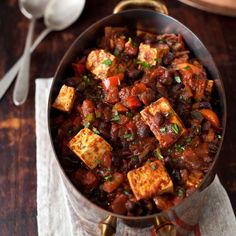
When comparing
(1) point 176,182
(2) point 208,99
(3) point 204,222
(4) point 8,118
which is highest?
(2) point 208,99

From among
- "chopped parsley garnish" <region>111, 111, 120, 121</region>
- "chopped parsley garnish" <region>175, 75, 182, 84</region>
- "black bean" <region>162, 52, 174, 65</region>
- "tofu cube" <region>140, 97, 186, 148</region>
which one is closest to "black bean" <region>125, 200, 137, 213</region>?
"tofu cube" <region>140, 97, 186, 148</region>

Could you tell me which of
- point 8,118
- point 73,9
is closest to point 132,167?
point 8,118

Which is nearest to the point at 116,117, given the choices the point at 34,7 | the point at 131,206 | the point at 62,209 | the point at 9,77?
the point at 131,206

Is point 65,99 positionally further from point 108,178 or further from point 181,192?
point 181,192

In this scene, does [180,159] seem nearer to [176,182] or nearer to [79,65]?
[176,182]

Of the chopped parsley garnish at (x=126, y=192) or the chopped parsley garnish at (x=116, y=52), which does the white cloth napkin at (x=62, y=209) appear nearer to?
the chopped parsley garnish at (x=126, y=192)
